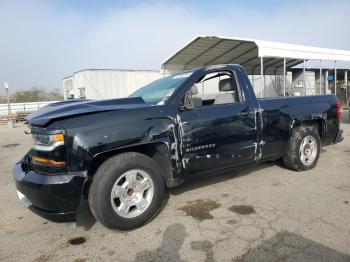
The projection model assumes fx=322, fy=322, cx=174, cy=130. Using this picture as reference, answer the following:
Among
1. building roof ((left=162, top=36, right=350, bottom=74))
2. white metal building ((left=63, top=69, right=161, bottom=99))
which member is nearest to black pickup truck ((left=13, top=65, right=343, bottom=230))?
building roof ((left=162, top=36, right=350, bottom=74))

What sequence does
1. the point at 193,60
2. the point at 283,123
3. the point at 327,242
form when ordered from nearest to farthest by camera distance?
the point at 327,242
the point at 283,123
the point at 193,60

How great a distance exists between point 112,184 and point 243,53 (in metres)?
12.8

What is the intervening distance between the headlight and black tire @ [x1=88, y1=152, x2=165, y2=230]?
506 millimetres

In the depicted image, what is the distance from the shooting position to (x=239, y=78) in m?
4.68

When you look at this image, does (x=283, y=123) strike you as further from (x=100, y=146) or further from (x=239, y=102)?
(x=100, y=146)

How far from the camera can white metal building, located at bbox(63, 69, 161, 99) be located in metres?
19.8

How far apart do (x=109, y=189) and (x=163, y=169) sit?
0.80 meters

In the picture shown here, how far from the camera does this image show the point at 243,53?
1486 cm

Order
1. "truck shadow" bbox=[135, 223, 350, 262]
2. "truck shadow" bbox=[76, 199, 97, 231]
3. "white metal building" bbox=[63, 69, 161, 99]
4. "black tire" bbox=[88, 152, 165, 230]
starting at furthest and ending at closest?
"white metal building" bbox=[63, 69, 161, 99] < "truck shadow" bbox=[76, 199, 97, 231] < "black tire" bbox=[88, 152, 165, 230] < "truck shadow" bbox=[135, 223, 350, 262]

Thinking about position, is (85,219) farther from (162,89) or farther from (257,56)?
(257,56)


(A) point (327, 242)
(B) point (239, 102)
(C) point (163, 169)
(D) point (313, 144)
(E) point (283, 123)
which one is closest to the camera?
(A) point (327, 242)

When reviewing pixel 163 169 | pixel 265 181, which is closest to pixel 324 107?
pixel 265 181

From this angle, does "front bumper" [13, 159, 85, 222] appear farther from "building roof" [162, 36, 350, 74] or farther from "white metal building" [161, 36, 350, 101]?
"building roof" [162, 36, 350, 74]

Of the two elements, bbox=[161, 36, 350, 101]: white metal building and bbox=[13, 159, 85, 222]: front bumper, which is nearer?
bbox=[13, 159, 85, 222]: front bumper
